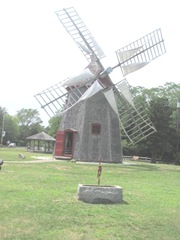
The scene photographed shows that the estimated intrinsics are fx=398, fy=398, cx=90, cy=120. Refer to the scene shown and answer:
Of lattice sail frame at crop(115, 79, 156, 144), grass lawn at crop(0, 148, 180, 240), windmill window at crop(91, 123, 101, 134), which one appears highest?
lattice sail frame at crop(115, 79, 156, 144)

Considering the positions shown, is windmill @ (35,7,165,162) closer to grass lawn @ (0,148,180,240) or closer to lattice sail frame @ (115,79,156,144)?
lattice sail frame @ (115,79,156,144)

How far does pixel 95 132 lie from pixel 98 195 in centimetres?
1993

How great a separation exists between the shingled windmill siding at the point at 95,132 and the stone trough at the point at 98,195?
19.2 meters

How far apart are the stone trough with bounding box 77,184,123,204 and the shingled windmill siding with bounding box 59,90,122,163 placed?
62.9 feet

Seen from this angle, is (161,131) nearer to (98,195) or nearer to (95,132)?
(95,132)

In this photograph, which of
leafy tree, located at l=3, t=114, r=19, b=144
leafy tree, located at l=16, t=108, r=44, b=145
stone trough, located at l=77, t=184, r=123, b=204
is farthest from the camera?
leafy tree, located at l=16, t=108, r=44, b=145

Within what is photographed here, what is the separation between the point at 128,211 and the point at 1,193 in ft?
10.5

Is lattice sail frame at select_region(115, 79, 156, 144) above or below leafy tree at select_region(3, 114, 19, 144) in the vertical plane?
below

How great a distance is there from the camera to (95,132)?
29.4 m

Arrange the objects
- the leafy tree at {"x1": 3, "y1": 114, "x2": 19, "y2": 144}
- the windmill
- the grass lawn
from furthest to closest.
→ the leafy tree at {"x1": 3, "y1": 114, "x2": 19, "y2": 144}
the windmill
the grass lawn

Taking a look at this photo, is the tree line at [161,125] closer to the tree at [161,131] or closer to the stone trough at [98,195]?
the tree at [161,131]

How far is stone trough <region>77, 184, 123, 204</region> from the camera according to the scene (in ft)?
31.2

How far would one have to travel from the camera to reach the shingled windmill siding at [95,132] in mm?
29156

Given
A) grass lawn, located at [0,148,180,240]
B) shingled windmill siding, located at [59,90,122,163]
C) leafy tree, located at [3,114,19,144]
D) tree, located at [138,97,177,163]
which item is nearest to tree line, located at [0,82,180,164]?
tree, located at [138,97,177,163]
